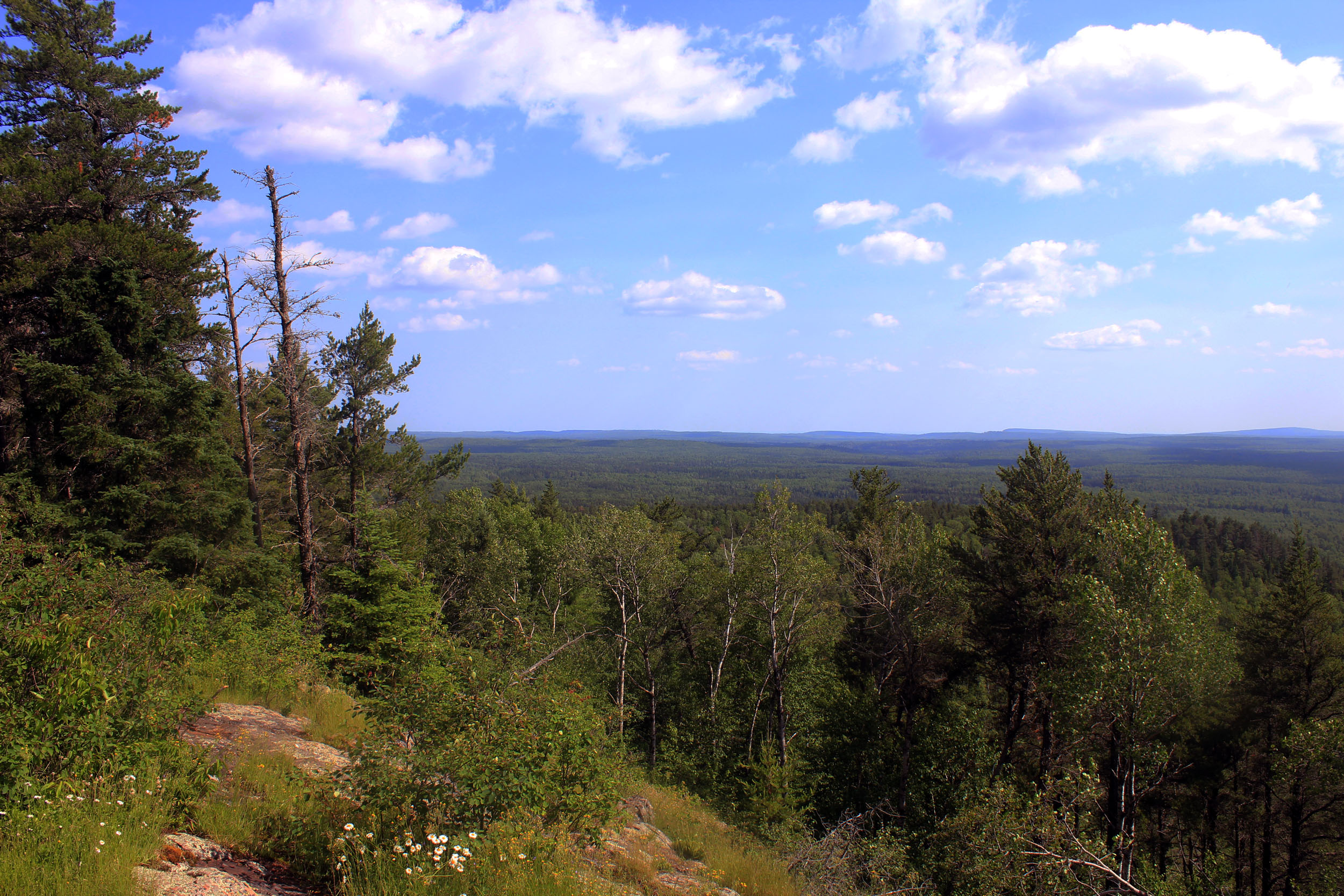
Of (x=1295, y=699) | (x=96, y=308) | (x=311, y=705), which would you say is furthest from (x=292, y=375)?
(x=1295, y=699)

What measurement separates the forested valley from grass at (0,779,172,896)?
3cm

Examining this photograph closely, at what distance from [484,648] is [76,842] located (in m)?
8.69

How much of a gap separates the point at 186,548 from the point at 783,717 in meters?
18.3

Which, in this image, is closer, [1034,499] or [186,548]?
[186,548]

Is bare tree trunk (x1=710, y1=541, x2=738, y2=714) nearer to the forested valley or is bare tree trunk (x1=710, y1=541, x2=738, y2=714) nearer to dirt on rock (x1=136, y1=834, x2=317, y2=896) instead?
the forested valley

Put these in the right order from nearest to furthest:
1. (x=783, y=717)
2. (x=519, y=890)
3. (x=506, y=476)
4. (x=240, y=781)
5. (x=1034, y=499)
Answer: (x=519, y=890)
(x=240, y=781)
(x=1034, y=499)
(x=783, y=717)
(x=506, y=476)

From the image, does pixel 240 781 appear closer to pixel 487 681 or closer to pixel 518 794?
pixel 487 681

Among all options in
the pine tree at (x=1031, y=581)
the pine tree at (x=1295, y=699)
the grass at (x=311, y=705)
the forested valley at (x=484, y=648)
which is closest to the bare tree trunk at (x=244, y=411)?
the forested valley at (x=484, y=648)

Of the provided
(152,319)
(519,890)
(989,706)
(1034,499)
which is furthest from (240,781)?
(989,706)

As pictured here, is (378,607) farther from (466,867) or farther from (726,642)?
(726,642)

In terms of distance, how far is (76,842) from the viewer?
13.6ft

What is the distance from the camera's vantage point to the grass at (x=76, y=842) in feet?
12.6

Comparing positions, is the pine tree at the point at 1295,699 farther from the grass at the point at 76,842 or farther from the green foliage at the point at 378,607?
the grass at the point at 76,842

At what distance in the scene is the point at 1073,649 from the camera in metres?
17.9
